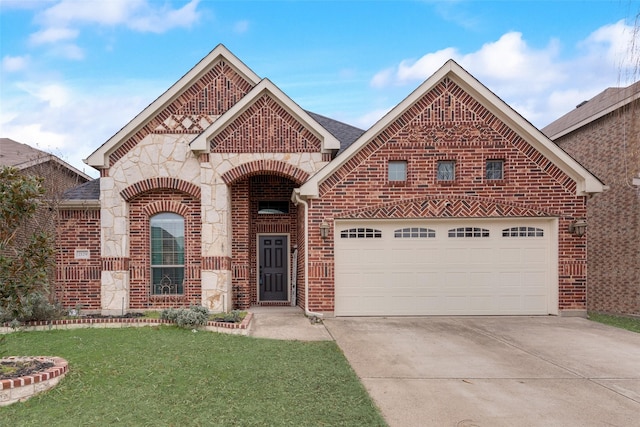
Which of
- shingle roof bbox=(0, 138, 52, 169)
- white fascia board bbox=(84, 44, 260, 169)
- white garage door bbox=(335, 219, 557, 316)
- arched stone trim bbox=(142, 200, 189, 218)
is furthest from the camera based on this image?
shingle roof bbox=(0, 138, 52, 169)

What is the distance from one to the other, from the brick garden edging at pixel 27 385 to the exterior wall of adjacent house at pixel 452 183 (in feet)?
20.8

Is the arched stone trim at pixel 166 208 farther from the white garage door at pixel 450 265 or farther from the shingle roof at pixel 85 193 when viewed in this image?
the white garage door at pixel 450 265

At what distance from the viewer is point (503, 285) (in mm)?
11359

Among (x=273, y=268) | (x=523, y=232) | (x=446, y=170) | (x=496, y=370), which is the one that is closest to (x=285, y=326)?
(x=273, y=268)

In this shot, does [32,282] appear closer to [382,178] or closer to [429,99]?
[382,178]

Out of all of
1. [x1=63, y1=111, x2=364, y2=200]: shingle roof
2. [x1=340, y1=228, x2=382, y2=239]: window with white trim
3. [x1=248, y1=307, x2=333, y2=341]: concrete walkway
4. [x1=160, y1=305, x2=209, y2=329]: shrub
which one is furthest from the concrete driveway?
[x1=63, y1=111, x2=364, y2=200]: shingle roof

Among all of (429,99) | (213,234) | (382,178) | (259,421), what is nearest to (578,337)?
(382,178)

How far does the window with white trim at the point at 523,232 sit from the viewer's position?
1138 cm

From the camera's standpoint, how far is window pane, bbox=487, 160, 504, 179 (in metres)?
11.5

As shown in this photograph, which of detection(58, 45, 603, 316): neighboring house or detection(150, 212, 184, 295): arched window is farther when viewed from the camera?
detection(150, 212, 184, 295): arched window

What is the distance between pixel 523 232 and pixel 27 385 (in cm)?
1065

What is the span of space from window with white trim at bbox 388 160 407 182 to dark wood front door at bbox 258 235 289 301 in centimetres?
394

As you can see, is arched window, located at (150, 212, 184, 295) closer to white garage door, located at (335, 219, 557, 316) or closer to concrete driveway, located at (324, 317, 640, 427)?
white garage door, located at (335, 219, 557, 316)

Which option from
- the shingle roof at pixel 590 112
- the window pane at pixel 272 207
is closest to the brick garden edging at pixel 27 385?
the window pane at pixel 272 207
